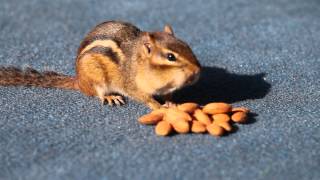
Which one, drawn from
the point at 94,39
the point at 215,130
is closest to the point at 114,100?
the point at 94,39

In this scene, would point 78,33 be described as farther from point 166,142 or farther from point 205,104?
point 166,142

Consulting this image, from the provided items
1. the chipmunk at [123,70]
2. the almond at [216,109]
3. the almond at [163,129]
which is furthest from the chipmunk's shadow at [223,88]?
the almond at [163,129]

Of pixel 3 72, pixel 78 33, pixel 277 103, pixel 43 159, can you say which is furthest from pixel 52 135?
pixel 78 33

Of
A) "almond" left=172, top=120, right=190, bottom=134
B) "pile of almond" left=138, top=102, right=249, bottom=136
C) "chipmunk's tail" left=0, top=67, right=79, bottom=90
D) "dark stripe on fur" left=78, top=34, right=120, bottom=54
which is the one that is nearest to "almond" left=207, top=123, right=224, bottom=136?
"pile of almond" left=138, top=102, right=249, bottom=136

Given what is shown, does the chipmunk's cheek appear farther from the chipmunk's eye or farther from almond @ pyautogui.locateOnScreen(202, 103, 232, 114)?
almond @ pyautogui.locateOnScreen(202, 103, 232, 114)

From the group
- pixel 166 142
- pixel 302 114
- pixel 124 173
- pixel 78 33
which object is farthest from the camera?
pixel 78 33

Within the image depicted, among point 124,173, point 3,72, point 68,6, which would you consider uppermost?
point 68,6
